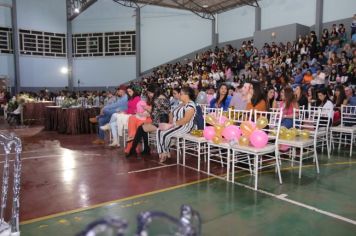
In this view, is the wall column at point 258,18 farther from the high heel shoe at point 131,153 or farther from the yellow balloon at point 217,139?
the yellow balloon at point 217,139

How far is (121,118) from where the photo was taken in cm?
592

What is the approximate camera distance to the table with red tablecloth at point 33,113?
9.80 metres

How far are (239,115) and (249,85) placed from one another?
46 centimetres

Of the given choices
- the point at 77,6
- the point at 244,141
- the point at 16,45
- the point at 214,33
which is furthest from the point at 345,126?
the point at 77,6

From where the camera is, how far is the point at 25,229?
2496mm

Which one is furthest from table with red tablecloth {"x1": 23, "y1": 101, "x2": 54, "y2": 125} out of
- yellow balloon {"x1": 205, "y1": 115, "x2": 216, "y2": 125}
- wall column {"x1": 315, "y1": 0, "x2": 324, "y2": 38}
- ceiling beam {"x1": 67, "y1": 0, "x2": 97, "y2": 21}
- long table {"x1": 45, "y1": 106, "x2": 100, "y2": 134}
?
wall column {"x1": 315, "y1": 0, "x2": 324, "y2": 38}

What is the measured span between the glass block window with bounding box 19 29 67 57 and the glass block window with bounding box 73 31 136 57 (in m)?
0.76

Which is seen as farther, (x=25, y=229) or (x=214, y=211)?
(x=214, y=211)

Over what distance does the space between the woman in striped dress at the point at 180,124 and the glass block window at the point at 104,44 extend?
43.4ft

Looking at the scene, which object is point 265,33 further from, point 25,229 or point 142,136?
point 25,229

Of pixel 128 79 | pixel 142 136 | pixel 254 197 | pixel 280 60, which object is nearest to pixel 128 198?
pixel 254 197

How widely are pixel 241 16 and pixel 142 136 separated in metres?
11.2

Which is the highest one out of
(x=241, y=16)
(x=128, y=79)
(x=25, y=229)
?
(x=241, y=16)

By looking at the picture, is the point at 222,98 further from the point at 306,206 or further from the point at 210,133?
the point at 306,206
